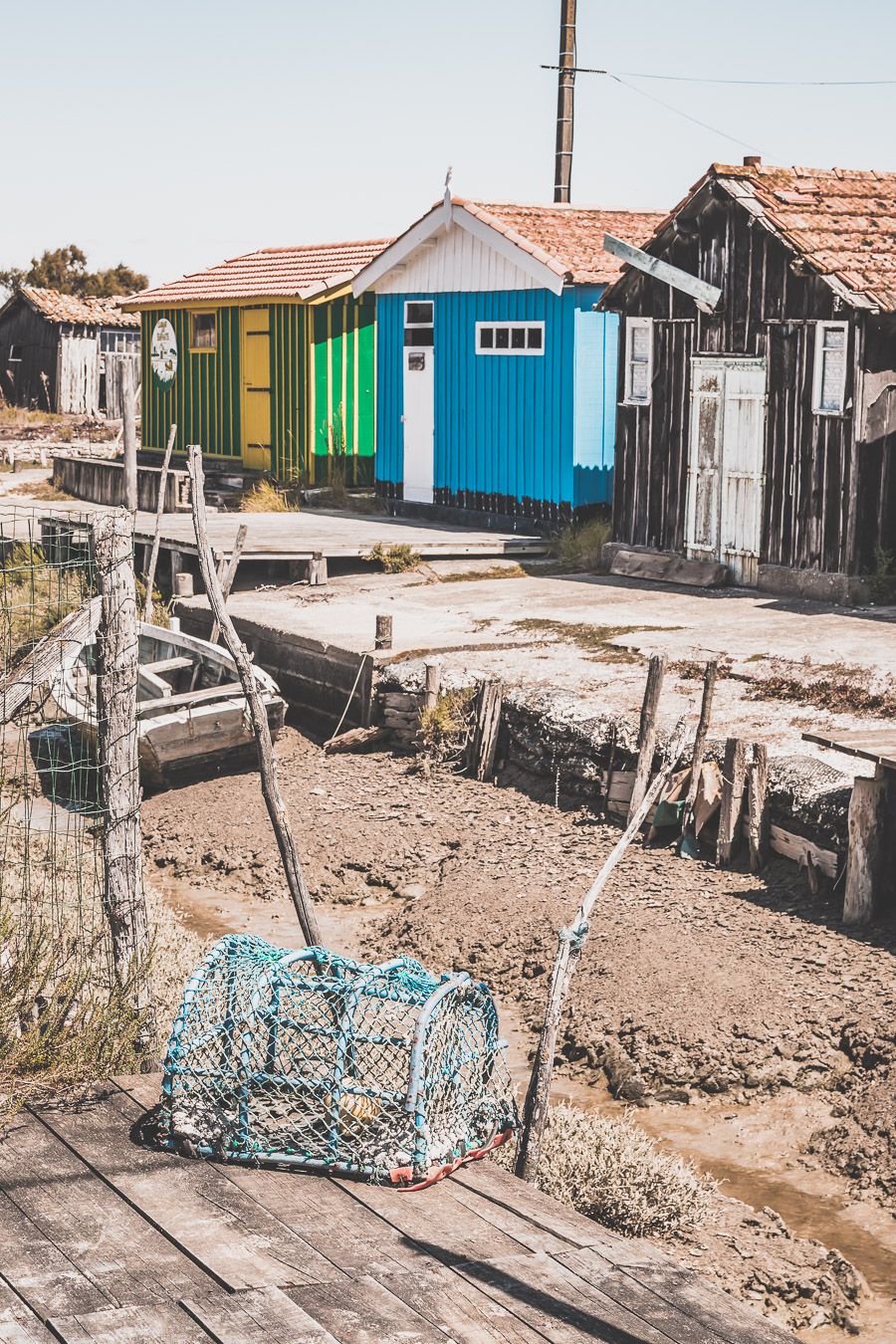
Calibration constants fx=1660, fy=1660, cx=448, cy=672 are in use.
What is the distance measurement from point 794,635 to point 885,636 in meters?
0.79

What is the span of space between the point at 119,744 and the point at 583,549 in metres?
13.8

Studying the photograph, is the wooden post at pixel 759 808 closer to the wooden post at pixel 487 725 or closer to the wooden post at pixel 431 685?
the wooden post at pixel 487 725

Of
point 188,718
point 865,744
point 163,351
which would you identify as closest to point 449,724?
point 188,718

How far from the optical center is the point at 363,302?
25.8 m

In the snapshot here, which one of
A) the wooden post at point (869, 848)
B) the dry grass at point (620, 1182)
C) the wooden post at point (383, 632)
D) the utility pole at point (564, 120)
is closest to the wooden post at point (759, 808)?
the wooden post at point (869, 848)

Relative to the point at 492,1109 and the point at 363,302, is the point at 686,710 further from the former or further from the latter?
the point at 363,302

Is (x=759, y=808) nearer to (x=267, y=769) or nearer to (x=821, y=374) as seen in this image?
(x=267, y=769)

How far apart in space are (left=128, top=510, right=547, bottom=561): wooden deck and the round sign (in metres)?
7.20

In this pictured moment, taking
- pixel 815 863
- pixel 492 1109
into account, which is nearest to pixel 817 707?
pixel 815 863

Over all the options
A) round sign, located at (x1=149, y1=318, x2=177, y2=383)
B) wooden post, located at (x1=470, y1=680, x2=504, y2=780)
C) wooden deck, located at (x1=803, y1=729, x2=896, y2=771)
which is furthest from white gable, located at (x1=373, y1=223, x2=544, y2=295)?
wooden deck, located at (x1=803, y1=729, x2=896, y2=771)

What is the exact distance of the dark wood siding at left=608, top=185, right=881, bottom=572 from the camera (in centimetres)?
1623

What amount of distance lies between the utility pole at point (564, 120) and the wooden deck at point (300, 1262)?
24601 mm

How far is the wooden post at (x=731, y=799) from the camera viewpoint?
10.3m

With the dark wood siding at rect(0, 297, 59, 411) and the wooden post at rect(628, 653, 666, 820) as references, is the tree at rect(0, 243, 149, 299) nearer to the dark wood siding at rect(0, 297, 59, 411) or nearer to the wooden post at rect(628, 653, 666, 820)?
the dark wood siding at rect(0, 297, 59, 411)
